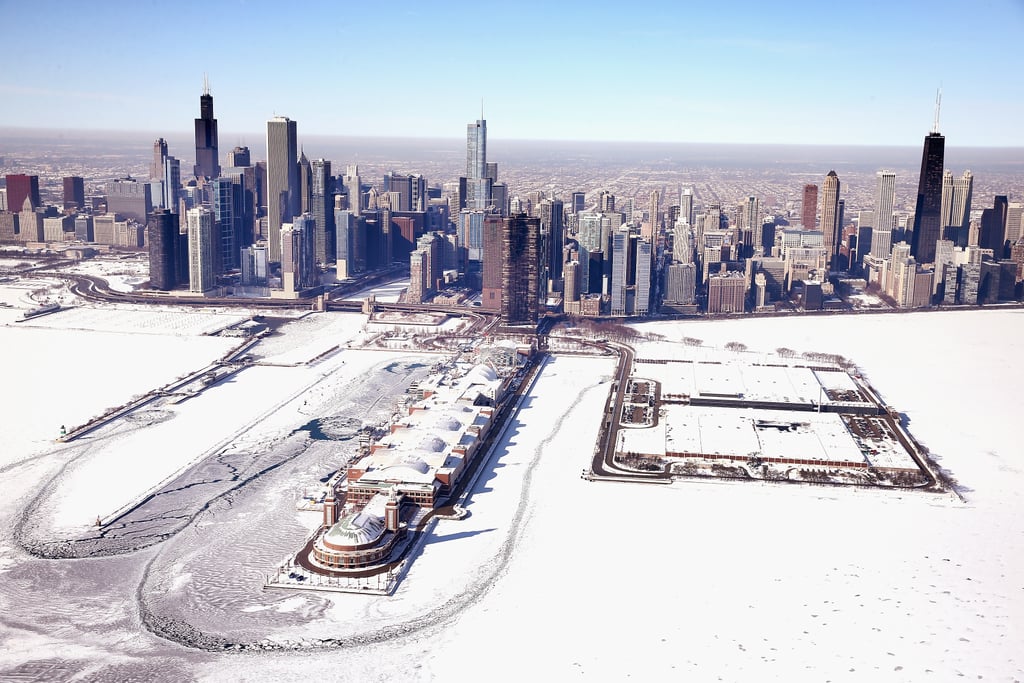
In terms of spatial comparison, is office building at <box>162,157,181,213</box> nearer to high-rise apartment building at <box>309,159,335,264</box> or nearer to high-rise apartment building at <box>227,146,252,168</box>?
high-rise apartment building at <box>227,146,252,168</box>

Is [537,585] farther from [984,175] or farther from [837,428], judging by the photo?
[984,175]

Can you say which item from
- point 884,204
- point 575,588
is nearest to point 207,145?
point 884,204

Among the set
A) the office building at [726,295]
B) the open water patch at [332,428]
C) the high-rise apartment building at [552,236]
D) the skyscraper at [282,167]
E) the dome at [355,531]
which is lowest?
the open water patch at [332,428]

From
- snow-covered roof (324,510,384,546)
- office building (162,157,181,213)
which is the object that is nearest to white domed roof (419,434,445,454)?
snow-covered roof (324,510,384,546)

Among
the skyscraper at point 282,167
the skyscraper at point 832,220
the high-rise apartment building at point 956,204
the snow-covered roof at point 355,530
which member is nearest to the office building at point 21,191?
the skyscraper at point 282,167

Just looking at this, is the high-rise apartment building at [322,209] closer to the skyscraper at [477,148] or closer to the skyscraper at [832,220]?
the skyscraper at [477,148]

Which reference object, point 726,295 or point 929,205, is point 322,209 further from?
point 929,205
